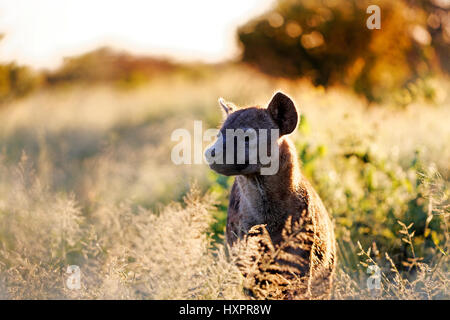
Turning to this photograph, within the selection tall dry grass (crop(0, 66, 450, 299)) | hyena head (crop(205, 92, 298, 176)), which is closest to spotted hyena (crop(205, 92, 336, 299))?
hyena head (crop(205, 92, 298, 176))

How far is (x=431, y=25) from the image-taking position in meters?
16.5

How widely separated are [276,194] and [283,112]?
576mm

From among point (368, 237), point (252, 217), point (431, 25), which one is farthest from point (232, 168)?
point (431, 25)

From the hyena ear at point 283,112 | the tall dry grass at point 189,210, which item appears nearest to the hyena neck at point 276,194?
the hyena ear at point 283,112

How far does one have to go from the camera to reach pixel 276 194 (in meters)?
3.94

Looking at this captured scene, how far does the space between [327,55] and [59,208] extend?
41.2ft

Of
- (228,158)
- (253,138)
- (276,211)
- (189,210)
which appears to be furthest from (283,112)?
(189,210)

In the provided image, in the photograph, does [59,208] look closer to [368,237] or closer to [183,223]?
[183,223]

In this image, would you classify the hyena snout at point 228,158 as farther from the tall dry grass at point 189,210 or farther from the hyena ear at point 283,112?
the tall dry grass at point 189,210

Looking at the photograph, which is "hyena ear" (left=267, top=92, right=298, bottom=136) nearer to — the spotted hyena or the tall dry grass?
the spotted hyena

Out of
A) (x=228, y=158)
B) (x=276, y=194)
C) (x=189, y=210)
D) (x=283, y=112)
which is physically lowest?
(x=189, y=210)

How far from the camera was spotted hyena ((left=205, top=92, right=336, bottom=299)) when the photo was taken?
3.78m

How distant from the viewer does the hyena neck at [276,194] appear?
3.94 meters

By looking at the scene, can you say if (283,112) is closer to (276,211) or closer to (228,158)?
(228,158)
